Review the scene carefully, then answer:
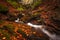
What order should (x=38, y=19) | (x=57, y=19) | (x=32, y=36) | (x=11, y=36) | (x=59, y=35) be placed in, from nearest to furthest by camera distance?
(x=11, y=36), (x=32, y=36), (x=59, y=35), (x=57, y=19), (x=38, y=19)

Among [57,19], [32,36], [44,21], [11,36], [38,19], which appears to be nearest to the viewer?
[11,36]

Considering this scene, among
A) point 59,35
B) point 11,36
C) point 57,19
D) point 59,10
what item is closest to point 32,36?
point 11,36

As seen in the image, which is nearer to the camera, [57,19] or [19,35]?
[19,35]

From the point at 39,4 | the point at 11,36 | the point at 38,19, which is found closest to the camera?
the point at 11,36

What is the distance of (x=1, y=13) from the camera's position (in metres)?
12.9

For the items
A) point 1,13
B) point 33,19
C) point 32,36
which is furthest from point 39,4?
point 32,36

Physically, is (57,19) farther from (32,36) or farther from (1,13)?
(1,13)

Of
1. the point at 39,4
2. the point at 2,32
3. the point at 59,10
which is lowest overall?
the point at 39,4

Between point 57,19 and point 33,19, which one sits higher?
point 57,19

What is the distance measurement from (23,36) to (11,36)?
32.4 inches

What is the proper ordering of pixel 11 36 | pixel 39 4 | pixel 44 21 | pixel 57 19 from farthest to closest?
1. pixel 39 4
2. pixel 44 21
3. pixel 57 19
4. pixel 11 36

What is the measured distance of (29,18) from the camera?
13547 millimetres

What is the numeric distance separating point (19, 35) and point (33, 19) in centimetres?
528

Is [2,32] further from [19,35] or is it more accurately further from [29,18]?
[29,18]
